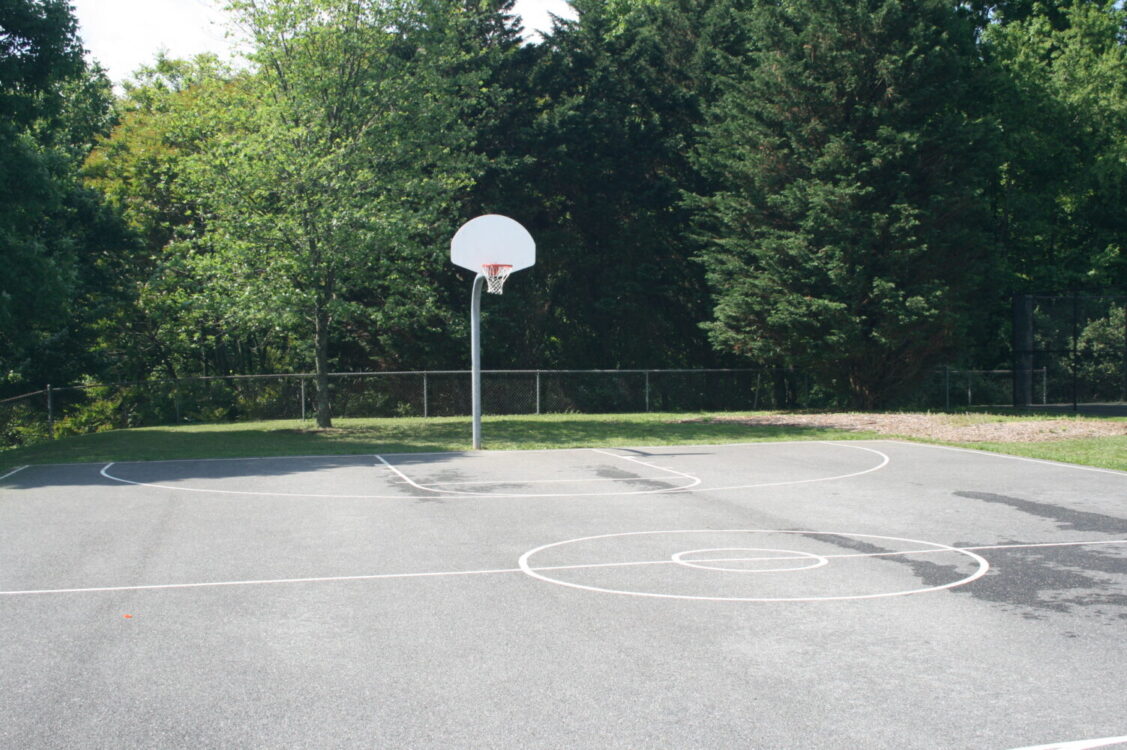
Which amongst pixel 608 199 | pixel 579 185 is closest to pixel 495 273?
pixel 579 185

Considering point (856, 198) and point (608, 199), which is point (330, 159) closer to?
point (608, 199)

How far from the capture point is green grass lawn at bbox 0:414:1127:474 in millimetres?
18500

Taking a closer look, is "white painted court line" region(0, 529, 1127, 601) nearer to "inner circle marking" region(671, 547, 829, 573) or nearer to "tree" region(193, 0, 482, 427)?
"inner circle marking" region(671, 547, 829, 573)

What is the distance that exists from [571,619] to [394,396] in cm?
2387

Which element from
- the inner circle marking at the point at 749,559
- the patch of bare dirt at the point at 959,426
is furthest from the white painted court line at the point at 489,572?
the patch of bare dirt at the point at 959,426

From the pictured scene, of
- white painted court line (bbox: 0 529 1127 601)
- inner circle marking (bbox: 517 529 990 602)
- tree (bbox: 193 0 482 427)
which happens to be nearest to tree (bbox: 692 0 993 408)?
tree (bbox: 193 0 482 427)

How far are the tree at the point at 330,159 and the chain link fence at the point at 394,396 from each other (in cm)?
375

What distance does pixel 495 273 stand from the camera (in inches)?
823

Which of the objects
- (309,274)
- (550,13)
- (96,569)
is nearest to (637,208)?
(550,13)

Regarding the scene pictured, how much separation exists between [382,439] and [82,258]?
1106cm

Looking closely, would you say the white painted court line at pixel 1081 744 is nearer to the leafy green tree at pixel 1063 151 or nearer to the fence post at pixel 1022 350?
the fence post at pixel 1022 350

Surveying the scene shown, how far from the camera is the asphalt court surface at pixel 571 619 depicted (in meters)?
4.68

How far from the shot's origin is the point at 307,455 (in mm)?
19078

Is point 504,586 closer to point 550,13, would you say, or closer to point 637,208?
point 637,208
